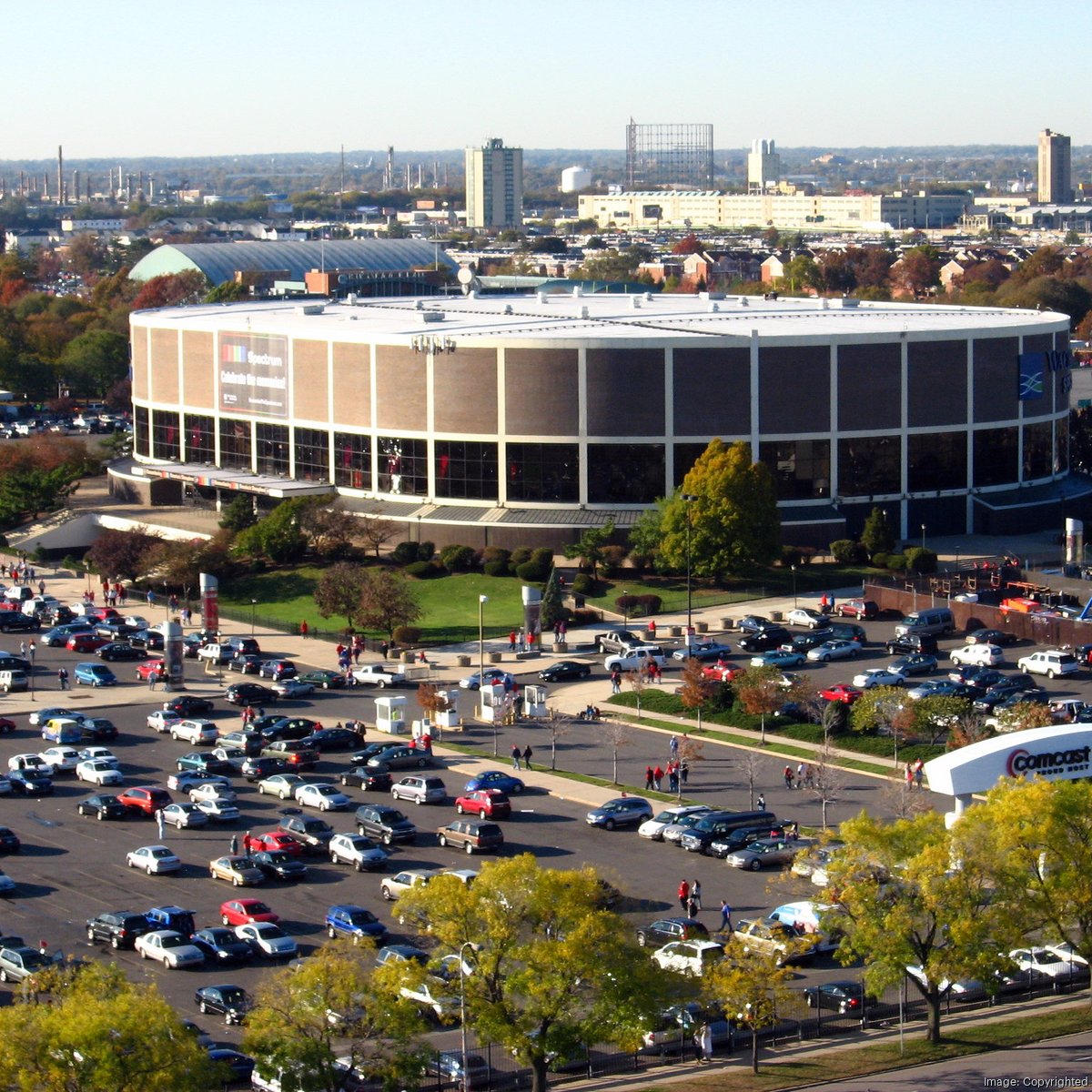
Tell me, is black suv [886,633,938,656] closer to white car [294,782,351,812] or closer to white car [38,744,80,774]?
white car [294,782,351,812]

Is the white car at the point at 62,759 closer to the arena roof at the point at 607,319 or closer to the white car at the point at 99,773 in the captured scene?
the white car at the point at 99,773

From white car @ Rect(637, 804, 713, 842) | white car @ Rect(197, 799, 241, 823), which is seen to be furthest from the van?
white car @ Rect(197, 799, 241, 823)

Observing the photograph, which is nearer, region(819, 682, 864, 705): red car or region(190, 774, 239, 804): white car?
region(190, 774, 239, 804): white car

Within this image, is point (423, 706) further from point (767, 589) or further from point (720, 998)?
point (720, 998)

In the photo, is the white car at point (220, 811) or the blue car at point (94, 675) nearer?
the white car at point (220, 811)

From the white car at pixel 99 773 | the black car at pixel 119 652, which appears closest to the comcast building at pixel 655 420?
the black car at pixel 119 652

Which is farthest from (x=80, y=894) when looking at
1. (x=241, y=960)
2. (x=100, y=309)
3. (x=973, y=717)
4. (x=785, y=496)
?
(x=100, y=309)

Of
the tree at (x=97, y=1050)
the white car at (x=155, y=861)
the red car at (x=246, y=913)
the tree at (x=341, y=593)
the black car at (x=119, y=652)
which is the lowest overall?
the black car at (x=119, y=652)
